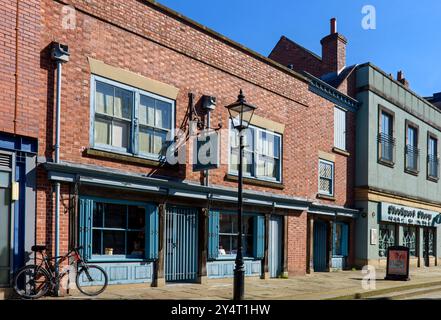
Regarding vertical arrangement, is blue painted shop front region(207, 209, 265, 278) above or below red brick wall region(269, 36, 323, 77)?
below

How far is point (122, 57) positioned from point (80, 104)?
171cm

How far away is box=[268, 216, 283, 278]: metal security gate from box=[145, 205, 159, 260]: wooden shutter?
485 cm

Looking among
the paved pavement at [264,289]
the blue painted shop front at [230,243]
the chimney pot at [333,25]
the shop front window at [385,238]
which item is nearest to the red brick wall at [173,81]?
the blue painted shop front at [230,243]

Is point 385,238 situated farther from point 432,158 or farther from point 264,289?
point 264,289

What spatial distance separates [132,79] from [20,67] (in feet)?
9.21

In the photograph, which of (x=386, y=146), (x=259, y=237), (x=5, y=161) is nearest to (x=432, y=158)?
(x=386, y=146)

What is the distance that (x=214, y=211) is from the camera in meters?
14.2

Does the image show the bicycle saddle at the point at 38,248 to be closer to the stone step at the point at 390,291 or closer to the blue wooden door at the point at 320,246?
the stone step at the point at 390,291

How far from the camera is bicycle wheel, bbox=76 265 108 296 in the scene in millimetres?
10461

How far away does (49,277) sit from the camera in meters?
9.89

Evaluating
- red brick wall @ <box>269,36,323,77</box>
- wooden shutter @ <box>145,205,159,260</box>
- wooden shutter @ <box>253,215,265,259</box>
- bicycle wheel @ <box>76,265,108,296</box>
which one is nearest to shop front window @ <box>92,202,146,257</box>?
wooden shutter @ <box>145,205,159,260</box>

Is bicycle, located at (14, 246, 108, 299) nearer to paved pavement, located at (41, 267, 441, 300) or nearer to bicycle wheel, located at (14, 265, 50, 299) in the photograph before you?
bicycle wheel, located at (14, 265, 50, 299)

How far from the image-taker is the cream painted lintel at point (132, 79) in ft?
37.4

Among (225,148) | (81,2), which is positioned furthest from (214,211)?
(81,2)
